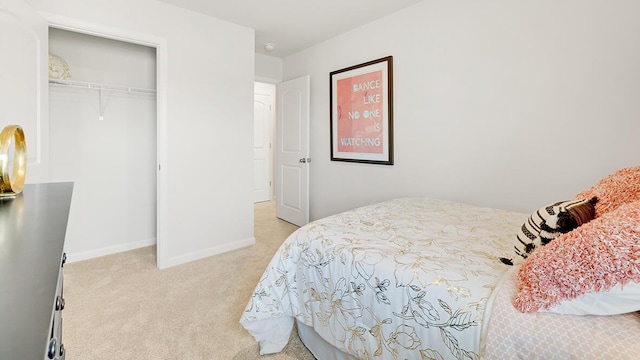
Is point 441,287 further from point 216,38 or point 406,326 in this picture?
point 216,38

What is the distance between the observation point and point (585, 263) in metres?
0.75

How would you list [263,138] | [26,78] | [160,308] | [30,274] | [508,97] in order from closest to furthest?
1. [30,274]
2. [26,78]
3. [160,308]
4. [508,97]
5. [263,138]

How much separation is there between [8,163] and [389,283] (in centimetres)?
142

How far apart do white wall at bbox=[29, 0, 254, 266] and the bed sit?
1757 millimetres

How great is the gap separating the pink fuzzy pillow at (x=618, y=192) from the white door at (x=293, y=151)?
3.09 metres

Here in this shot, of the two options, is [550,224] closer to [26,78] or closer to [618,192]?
[618,192]

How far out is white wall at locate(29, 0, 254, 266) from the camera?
2730mm

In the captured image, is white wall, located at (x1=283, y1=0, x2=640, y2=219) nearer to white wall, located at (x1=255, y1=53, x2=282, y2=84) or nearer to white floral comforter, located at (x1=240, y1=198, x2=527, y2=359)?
white floral comforter, located at (x1=240, y1=198, x2=527, y2=359)

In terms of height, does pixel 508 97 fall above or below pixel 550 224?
above

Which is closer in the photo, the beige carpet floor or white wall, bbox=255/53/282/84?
the beige carpet floor

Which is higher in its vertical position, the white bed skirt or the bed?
the bed

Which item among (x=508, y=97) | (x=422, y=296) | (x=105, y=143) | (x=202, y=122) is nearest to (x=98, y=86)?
(x=105, y=143)

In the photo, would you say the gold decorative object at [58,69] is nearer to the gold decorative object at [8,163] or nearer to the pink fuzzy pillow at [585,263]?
the gold decorative object at [8,163]

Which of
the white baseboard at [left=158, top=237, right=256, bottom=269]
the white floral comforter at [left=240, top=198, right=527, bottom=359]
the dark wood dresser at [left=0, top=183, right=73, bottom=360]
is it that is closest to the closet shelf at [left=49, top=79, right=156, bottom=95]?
the white baseboard at [left=158, top=237, right=256, bottom=269]
